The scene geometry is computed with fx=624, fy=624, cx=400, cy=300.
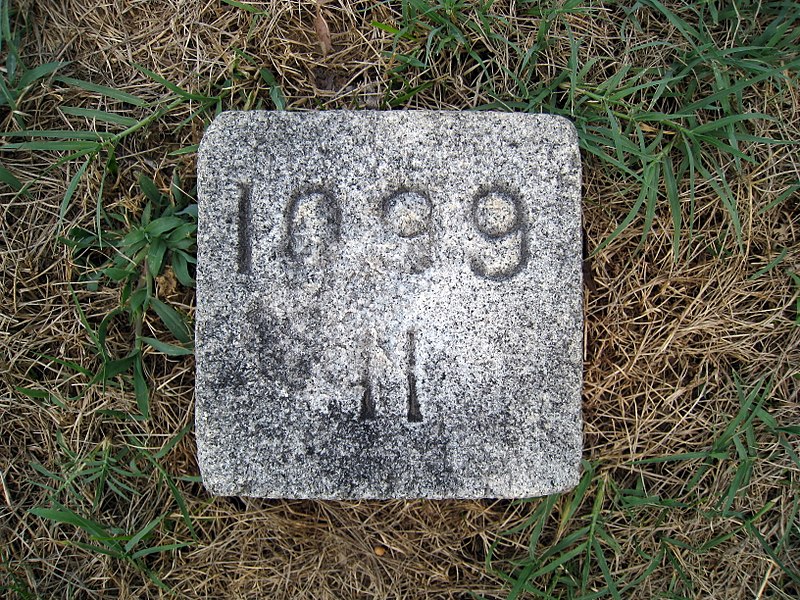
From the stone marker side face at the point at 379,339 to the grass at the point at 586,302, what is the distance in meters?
0.28

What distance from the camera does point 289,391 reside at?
141 centimetres

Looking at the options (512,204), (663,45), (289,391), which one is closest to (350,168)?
(512,204)

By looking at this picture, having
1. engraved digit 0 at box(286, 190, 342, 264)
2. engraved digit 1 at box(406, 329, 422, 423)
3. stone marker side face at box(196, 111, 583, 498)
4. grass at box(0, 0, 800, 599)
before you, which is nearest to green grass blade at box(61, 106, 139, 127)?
grass at box(0, 0, 800, 599)

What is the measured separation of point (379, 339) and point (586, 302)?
24.3 inches

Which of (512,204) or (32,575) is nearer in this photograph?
(512,204)

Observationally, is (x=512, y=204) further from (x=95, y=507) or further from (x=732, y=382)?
(x=95, y=507)

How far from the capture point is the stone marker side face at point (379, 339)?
1.41 metres

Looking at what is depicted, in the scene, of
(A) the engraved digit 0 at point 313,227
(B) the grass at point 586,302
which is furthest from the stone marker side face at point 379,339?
(B) the grass at point 586,302

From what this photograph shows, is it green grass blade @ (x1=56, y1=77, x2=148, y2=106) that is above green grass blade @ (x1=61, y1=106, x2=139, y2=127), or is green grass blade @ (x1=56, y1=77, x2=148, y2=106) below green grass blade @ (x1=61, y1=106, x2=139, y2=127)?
above

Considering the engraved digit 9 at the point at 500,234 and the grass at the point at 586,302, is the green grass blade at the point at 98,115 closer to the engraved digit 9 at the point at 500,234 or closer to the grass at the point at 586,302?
the grass at the point at 586,302

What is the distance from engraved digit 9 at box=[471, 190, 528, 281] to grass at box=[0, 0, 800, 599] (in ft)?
1.13

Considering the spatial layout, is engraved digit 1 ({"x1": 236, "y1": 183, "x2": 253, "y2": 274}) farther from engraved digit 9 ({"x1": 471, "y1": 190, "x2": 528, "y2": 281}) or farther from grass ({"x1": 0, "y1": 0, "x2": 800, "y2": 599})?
engraved digit 9 ({"x1": 471, "y1": 190, "x2": 528, "y2": 281})

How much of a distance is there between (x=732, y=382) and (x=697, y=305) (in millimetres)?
236

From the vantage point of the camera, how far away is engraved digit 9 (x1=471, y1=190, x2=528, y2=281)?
1420mm
